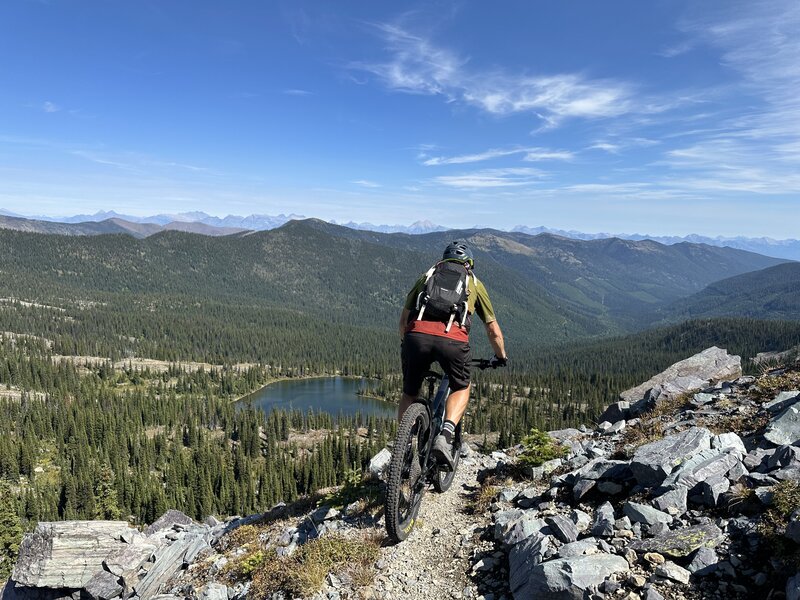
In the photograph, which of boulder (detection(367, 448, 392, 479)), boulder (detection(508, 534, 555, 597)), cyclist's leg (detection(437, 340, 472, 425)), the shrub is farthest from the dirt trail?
boulder (detection(367, 448, 392, 479))

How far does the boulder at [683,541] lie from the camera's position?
6.45 metres

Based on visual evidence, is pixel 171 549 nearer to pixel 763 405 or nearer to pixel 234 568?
pixel 234 568

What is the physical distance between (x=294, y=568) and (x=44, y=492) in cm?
10853

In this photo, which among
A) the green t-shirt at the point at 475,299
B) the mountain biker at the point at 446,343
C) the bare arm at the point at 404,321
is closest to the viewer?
the mountain biker at the point at 446,343

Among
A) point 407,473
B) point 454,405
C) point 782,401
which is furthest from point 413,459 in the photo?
point 782,401

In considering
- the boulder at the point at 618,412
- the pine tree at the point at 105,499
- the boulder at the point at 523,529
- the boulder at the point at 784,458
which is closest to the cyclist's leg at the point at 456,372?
the boulder at the point at 523,529

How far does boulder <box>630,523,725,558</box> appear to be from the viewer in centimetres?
645

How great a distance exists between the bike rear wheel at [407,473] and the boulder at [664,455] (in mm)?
4478

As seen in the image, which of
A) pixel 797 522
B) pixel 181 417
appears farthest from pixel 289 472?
pixel 797 522

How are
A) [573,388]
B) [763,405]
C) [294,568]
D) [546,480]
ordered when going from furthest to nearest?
[573,388], [763,405], [546,480], [294,568]

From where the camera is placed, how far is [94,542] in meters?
18.9

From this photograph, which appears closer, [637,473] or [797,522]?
[797,522]

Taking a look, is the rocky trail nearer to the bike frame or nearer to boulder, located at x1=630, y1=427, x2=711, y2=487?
the bike frame

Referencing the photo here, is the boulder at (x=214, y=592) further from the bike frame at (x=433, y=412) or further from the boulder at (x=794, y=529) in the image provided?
the boulder at (x=794, y=529)
